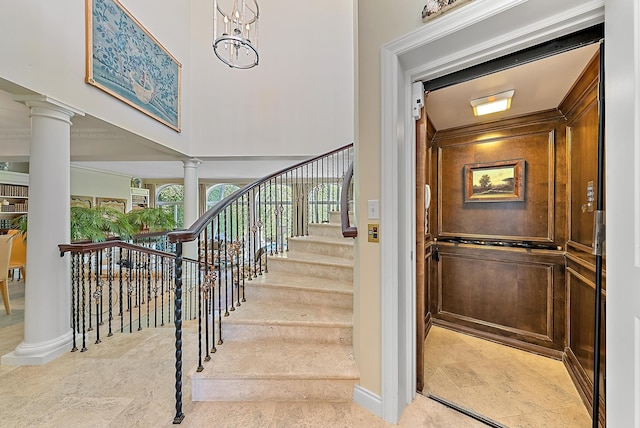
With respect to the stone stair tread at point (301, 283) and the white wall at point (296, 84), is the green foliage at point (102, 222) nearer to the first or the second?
the white wall at point (296, 84)

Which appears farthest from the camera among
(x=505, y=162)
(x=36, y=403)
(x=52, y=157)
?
(x=505, y=162)

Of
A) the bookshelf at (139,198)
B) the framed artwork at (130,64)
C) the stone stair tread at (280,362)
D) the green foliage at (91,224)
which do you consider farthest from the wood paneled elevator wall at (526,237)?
the bookshelf at (139,198)

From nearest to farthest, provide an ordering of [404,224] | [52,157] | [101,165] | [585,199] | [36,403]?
[404,224]
[36,403]
[585,199]
[52,157]
[101,165]

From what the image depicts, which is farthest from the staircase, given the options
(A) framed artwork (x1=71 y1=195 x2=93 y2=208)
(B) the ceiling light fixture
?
(A) framed artwork (x1=71 y1=195 x2=93 y2=208)

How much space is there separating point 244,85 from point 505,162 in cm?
431

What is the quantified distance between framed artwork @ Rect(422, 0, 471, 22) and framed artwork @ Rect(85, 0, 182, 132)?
10.7 feet

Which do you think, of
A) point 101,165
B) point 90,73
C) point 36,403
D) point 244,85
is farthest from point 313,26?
point 101,165

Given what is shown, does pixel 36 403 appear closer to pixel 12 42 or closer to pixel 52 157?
pixel 52 157

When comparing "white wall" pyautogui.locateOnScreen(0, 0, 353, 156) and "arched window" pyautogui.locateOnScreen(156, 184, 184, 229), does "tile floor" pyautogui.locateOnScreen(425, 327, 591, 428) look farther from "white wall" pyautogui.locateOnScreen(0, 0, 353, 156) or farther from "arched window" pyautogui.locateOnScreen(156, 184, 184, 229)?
"arched window" pyautogui.locateOnScreen(156, 184, 184, 229)

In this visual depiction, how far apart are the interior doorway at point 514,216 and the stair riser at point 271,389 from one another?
570 millimetres

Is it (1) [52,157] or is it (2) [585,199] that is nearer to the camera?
(2) [585,199]

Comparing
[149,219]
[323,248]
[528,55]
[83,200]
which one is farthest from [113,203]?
[528,55]

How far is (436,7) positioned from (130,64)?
3.78 meters

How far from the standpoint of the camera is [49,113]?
228 centimetres
